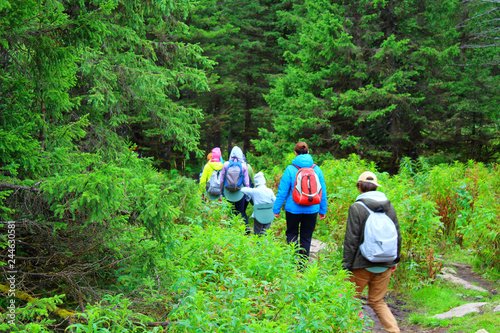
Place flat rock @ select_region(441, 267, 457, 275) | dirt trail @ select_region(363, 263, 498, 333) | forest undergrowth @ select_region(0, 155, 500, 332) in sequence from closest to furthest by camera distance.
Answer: forest undergrowth @ select_region(0, 155, 500, 332)
dirt trail @ select_region(363, 263, 498, 333)
flat rock @ select_region(441, 267, 457, 275)

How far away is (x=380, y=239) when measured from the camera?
4211 mm

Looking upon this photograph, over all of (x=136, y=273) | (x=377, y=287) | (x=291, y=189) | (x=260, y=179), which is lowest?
(x=377, y=287)

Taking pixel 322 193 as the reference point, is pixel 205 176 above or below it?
below

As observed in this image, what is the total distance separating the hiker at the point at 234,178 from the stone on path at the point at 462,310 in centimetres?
379

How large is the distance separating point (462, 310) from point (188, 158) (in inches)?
232

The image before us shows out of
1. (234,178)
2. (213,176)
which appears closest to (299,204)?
(234,178)

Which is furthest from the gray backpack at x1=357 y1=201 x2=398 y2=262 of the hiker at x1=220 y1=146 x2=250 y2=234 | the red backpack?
the hiker at x1=220 y1=146 x2=250 y2=234

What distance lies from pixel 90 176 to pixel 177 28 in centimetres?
766

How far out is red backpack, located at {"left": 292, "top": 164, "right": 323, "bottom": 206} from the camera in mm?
5723

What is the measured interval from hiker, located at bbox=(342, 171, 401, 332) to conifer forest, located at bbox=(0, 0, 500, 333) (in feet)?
1.38

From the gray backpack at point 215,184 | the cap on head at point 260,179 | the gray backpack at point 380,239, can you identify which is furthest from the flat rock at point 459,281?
the gray backpack at point 215,184

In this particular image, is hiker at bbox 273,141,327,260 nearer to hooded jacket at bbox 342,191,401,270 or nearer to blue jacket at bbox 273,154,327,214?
blue jacket at bbox 273,154,327,214

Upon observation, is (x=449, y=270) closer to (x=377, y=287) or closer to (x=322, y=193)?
(x=322, y=193)

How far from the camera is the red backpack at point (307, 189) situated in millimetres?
5723
